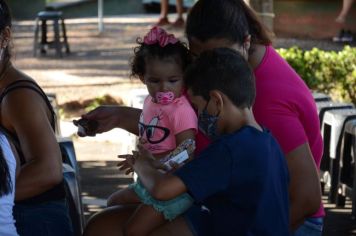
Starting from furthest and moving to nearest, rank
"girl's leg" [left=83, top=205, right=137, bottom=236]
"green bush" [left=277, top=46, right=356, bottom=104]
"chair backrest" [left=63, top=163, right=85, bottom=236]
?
"green bush" [left=277, top=46, right=356, bottom=104] < "chair backrest" [left=63, top=163, right=85, bottom=236] < "girl's leg" [left=83, top=205, right=137, bottom=236]

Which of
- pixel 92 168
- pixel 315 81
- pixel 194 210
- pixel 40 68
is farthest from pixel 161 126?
pixel 40 68

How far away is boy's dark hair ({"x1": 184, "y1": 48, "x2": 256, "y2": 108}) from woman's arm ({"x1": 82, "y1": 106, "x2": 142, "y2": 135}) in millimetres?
1037

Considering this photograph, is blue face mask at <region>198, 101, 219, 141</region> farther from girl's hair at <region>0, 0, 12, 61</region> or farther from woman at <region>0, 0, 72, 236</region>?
girl's hair at <region>0, 0, 12, 61</region>

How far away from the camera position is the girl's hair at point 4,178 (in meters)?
2.96

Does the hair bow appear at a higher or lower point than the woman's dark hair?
higher

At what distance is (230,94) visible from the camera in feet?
9.73

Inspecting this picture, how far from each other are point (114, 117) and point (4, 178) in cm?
111

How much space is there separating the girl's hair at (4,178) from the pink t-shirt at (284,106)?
37.7 inches

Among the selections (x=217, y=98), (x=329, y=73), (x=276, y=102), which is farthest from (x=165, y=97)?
(x=329, y=73)

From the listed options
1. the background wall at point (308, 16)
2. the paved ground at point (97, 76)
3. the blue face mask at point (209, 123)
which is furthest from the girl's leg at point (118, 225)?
the background wall at point (308, 16)

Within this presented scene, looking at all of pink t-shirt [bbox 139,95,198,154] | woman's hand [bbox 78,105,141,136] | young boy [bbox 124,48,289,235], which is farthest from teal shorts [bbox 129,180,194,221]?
woman's hand [bbox 78,105,141,136]

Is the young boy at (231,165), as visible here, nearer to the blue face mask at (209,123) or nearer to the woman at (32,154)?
the blue face mask at (209,123)

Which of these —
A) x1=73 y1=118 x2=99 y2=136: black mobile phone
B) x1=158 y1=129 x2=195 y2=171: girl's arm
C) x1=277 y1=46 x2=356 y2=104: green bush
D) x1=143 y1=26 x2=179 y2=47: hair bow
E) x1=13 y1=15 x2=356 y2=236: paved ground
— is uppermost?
x1=143 y1=26 x2=179 y2=47: hair bow

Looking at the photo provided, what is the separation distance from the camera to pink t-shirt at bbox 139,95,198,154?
12.1 feet
